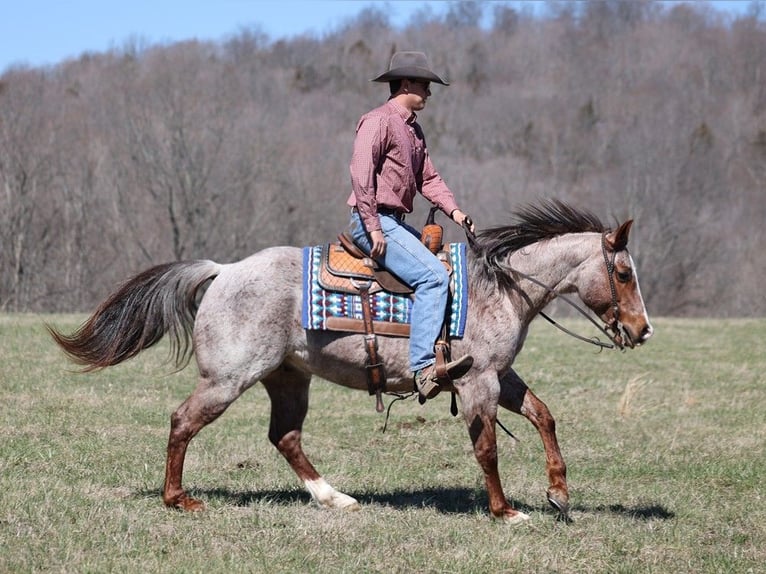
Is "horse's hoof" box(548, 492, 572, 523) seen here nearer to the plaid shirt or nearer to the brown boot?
the brown boot

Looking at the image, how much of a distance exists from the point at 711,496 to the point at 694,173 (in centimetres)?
6980

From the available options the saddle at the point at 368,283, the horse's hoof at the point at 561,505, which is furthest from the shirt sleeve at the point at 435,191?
the horse's hoof at the point at 561,505

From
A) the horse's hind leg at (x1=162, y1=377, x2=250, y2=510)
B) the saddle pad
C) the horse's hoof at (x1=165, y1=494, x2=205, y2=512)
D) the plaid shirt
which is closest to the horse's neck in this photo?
the saddle pad

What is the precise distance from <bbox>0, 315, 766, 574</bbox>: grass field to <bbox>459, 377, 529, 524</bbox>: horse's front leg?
6.3 inches

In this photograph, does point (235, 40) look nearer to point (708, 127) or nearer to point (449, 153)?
point (449, 153)

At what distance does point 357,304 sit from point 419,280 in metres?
0.47

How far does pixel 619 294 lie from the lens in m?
7.41

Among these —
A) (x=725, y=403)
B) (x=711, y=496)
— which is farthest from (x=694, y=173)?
(x=711, y=496)

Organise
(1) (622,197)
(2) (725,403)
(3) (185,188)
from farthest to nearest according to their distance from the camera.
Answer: (1) (622,197) < (3) (185,188) < (2) (725,403)

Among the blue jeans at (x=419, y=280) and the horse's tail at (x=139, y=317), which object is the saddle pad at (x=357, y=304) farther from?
the horse's tail at (x=139, y=317)

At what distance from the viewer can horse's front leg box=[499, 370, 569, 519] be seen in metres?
7.32

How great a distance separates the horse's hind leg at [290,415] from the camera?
7883 mm

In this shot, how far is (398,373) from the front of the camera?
7465 mm

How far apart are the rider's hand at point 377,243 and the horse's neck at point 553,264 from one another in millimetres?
964
